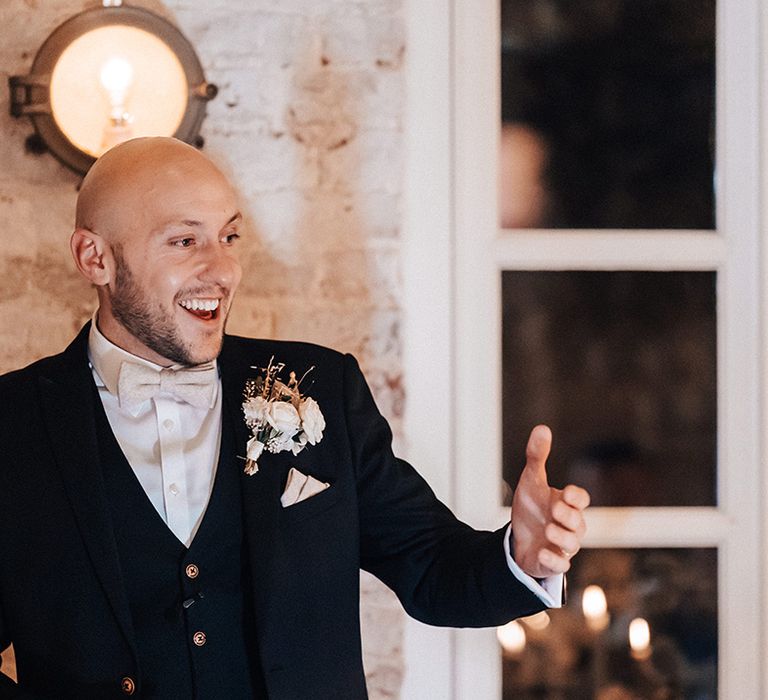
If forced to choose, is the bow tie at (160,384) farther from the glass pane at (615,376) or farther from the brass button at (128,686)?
the glass pane at (615,376)

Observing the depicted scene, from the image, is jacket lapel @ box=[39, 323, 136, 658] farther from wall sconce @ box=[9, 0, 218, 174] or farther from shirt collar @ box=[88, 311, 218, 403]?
wall sconce @ box=[9, 0, 218, 174]

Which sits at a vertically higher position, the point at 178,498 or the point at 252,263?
the point at 252,263

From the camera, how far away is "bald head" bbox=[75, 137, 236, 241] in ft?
5.84

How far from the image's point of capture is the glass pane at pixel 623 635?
244cm

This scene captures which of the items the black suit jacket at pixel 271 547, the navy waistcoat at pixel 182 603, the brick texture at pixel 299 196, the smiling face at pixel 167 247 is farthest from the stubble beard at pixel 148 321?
the brick texture at pixel 299 196

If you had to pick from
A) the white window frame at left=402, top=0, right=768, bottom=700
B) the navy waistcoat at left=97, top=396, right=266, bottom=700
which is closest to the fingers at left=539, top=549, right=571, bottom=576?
the navy waistcoat at left=97, top=396, right=266, bottom=700

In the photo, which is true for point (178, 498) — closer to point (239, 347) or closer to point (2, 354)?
point (239, 347)

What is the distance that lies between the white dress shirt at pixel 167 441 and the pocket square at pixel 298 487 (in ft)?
0.45

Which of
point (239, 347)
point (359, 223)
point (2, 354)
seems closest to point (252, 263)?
point (359, 223)

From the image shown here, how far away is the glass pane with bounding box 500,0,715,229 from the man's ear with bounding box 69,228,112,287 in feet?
3.34

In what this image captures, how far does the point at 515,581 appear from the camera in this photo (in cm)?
167

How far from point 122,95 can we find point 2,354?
0.64 m

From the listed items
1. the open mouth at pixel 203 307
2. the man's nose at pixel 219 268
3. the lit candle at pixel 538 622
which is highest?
the man's nose at pixel 219 268

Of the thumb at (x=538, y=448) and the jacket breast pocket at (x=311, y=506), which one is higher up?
the thumb at (x=538, y=448)
